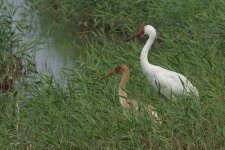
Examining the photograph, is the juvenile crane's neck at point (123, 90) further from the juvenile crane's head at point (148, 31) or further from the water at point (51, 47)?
the water at point (51, 47)

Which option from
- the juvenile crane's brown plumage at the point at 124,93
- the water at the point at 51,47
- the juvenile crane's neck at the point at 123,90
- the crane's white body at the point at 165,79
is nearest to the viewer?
the juvenile crane's brown plumage at the point at 124,93

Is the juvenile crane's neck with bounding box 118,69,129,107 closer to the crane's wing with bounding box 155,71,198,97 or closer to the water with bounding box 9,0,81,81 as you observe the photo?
the crane's wing with bounding box 155,71,198,97

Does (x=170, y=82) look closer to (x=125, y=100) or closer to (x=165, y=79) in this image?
(x=165, y=79)

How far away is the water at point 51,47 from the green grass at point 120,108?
2021mm

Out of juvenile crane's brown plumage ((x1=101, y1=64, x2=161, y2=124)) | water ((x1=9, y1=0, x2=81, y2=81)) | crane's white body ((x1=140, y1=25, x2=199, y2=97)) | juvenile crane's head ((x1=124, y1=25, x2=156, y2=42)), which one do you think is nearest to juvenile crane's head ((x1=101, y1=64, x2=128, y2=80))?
juvenile crane's brown plumage ((x1=101, y1=64, x2=161, y2=124))

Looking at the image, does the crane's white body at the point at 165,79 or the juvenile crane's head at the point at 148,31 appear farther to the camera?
the juvenile crane's head at the point at 148,31

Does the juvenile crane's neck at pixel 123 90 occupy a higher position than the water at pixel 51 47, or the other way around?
the juvenile crane's neck at pixel 123 90

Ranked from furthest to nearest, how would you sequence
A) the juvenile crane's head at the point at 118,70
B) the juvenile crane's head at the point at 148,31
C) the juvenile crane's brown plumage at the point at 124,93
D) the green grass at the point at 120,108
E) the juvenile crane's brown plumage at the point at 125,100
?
the juvenile crane's head at the point at 148,31
the juvenile crane's head at the point at 118,70
the juvenile crane's brown plumage at the point at 124,93
the juvenile crane's brown plumage at the point at 125,100
the green grass at the point at 120,108

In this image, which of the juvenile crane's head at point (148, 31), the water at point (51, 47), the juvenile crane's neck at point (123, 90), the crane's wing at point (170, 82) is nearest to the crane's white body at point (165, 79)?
the crane's wing at point (170, 82)

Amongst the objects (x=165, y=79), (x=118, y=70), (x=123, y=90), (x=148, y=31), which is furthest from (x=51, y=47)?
(x=123, y=90)

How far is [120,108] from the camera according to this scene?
25.8ft

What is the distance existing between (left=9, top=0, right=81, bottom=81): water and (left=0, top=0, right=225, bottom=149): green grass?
2021 millimetres

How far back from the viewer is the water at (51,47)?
1306 cm

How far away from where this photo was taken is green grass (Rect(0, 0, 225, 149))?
7.17 metres
